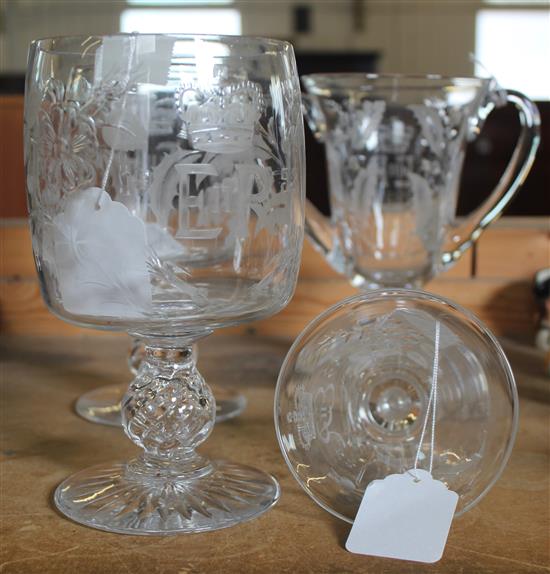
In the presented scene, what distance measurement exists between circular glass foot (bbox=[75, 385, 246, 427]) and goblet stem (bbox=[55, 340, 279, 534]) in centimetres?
13

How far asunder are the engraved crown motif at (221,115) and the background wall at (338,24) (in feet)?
16.3

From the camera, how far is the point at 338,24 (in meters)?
5.36

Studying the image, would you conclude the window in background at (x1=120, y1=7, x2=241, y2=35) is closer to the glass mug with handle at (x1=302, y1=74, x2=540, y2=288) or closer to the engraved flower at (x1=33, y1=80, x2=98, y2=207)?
the glass mug with handle at (x1=302, y1=74, x2=540, y2=288)

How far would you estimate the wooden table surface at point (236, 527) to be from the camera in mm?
445

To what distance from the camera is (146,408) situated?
0.51 metres

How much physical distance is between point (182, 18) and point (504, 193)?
4866 millimetres

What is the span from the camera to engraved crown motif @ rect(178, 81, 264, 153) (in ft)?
1.52

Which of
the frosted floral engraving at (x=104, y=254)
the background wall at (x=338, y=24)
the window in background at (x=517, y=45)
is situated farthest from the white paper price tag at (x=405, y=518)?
the window in background at (x=517, y=45)

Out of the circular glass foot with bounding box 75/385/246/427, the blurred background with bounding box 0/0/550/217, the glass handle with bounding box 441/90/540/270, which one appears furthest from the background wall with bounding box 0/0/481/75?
the circular glass foot with bounding box 75/385/246/427

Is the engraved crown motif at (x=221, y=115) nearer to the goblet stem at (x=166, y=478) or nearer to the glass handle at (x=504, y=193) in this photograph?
the goblet stem at (x=166, y=478)

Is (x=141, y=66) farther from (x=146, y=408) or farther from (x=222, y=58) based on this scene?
(x=146, y=408)

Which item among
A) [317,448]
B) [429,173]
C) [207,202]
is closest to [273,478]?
[317,448]

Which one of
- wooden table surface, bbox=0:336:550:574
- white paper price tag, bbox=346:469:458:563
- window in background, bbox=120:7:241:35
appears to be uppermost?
window in background, bbox=120:7:241:35

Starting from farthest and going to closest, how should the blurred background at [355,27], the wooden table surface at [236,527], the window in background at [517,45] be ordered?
1. the window in background at [517,45]
2. the blurred background at [355,27]
3. the wooden table surface at [236,527]
